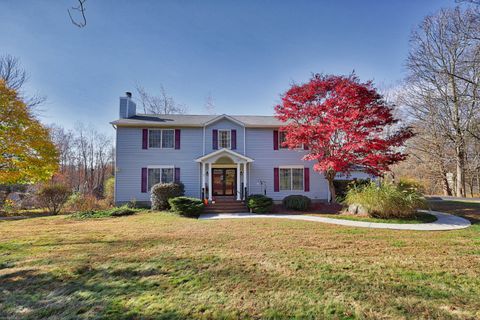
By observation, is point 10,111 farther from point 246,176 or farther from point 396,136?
point 396,136

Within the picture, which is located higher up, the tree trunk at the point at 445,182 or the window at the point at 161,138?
the window at the point at 161,138

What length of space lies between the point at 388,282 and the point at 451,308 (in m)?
0.79

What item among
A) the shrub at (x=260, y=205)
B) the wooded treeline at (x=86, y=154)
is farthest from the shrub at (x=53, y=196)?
the wooded treeline at (x=86, y=154)

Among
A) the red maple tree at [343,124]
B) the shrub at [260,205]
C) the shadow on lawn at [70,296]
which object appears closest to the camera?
the shadow on lawn at [70,296]

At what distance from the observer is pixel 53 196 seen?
13242 mm

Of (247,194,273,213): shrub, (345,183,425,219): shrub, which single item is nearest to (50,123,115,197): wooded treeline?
(247,194,273,213): shrub

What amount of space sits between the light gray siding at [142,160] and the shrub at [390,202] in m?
9.30

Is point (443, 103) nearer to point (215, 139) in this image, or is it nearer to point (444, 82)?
point (444, 82)

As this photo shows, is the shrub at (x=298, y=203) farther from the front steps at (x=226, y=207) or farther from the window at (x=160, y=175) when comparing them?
the window at (x=160, y=175)

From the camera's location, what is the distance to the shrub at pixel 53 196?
13133 mm

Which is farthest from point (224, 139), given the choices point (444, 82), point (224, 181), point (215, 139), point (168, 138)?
point (444, 82)

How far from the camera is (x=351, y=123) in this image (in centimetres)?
1071

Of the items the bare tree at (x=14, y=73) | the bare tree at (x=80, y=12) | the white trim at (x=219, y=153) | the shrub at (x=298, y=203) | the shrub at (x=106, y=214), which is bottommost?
the shrub at (x=106, y=214)

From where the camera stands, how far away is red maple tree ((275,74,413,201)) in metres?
10.6
